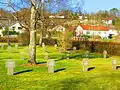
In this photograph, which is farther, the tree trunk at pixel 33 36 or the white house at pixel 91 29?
the white house at pixel 91 29

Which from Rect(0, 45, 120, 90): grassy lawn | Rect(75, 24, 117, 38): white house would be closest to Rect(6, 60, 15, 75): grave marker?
Rect(0, 45, 120, 90): grassy lawn

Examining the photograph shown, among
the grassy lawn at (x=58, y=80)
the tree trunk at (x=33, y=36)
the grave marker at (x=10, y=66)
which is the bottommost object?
the grassy lawn at (x=58, y=80)

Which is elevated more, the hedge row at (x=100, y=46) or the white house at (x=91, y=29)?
the white house at (x=91, y=29)

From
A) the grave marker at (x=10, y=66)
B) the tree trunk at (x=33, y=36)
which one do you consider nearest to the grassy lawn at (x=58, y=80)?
the grave marker at (x=10, y=66)

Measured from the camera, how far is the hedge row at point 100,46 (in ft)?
142

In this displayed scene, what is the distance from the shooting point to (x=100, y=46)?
1836 inches

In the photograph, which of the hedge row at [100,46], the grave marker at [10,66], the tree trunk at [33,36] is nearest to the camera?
the grave marker at [10,66]

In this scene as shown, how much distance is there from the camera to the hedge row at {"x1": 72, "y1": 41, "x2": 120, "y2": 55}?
43.2 m

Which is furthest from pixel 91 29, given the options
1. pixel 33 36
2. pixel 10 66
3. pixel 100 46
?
pixel 10 66

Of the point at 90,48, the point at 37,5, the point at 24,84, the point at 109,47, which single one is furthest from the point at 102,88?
the point at 90,48

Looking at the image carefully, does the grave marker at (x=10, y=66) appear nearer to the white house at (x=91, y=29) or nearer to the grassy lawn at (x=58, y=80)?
the grassy lawn at (x=58, y=80)

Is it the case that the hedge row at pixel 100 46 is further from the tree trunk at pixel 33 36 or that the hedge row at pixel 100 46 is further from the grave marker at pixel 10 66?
the grave marker at pixel 10 66

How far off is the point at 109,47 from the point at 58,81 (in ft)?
91.5

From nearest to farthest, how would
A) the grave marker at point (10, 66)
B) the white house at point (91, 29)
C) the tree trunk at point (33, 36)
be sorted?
the grave marker at point (10, 66), the tree trunk at point (33, 36), the white house at point (91, 29)
